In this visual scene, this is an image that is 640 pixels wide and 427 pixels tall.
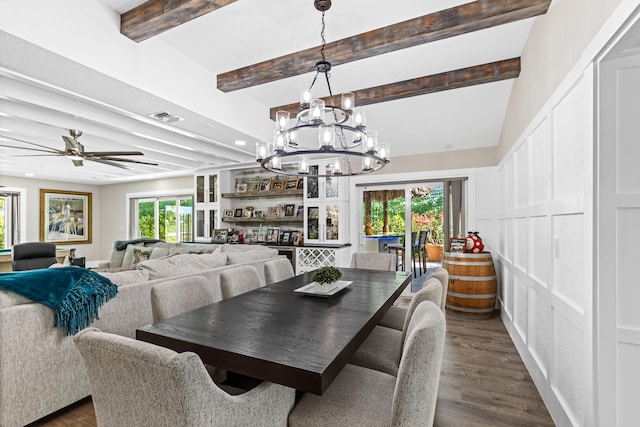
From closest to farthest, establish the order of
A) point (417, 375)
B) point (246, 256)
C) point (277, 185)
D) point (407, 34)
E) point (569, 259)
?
1. point (417, 375)
2. point (569, 259)
3. point (407, 34)
4. point (246, 256)
5. point (277, 185)

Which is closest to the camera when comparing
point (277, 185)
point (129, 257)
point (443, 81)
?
point (443, 81)

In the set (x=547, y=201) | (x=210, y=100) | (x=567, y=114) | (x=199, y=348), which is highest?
(x=210, y=100)

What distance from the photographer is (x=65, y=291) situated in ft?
6.50

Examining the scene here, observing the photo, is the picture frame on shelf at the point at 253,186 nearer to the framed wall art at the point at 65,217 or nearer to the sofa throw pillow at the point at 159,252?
the sofa throw pillow at the point at 159,252

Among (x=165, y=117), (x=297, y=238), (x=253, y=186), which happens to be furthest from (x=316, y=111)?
(x=253, y=186)

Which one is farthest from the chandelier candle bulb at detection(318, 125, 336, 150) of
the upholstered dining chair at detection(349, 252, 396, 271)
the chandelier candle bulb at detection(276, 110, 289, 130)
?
the upholstered dining chair at detection(349, 252, 396, 271)

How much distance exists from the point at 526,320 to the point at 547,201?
1.16m

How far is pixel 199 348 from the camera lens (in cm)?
133

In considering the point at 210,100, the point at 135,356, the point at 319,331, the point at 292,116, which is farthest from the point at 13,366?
the point at 292,116

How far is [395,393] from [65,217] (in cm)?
1008

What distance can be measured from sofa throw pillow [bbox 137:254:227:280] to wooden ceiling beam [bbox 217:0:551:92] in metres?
1.95

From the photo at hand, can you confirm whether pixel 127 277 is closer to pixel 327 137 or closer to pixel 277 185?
pixel 327 137

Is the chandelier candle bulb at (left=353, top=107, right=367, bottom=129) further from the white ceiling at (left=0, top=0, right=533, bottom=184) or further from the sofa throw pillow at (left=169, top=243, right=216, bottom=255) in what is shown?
the sofa throw pillow at (left=169, top=243, right=216, bottom=255)

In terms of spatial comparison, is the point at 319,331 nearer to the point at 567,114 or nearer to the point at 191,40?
the point at 567,114
